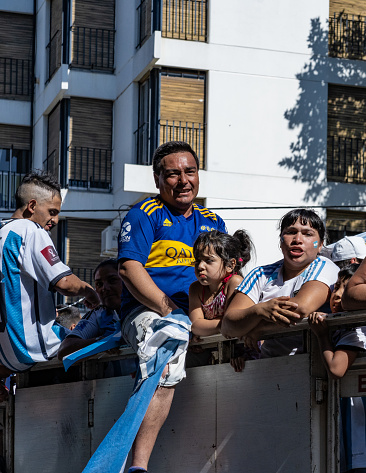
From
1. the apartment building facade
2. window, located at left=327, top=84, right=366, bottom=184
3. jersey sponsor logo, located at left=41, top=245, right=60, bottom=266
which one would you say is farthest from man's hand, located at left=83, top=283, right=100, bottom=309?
window, located at left=327, top=84, right=366, bottom=184

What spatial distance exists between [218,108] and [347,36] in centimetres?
416

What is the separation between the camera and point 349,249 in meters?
6.19

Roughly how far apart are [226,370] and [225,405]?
7.3 inches

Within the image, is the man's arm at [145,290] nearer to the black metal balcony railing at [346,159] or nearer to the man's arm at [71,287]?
the man's arm at [71,287]

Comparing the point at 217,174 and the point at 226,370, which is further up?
the point at 217,174

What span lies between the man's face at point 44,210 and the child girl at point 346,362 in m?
2.45

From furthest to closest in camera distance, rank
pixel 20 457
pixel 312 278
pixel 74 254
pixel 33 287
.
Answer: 1. pixel 74 254
2. pixel 20 457
3. pixel 33 287
4. pixel 312 278

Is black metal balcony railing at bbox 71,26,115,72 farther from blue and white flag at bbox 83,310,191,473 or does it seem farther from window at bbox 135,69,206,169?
blue and white flag at bbox 83,310,191,473

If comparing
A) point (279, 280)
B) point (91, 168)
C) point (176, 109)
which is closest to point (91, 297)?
point (279, 280)

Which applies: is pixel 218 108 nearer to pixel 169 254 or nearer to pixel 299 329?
pixel 169 254

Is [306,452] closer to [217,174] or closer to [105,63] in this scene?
[217,174]

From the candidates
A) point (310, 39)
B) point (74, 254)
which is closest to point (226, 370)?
point (310, 39)

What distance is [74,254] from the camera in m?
25.9

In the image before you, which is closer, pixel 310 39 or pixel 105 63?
pixel 310 39
